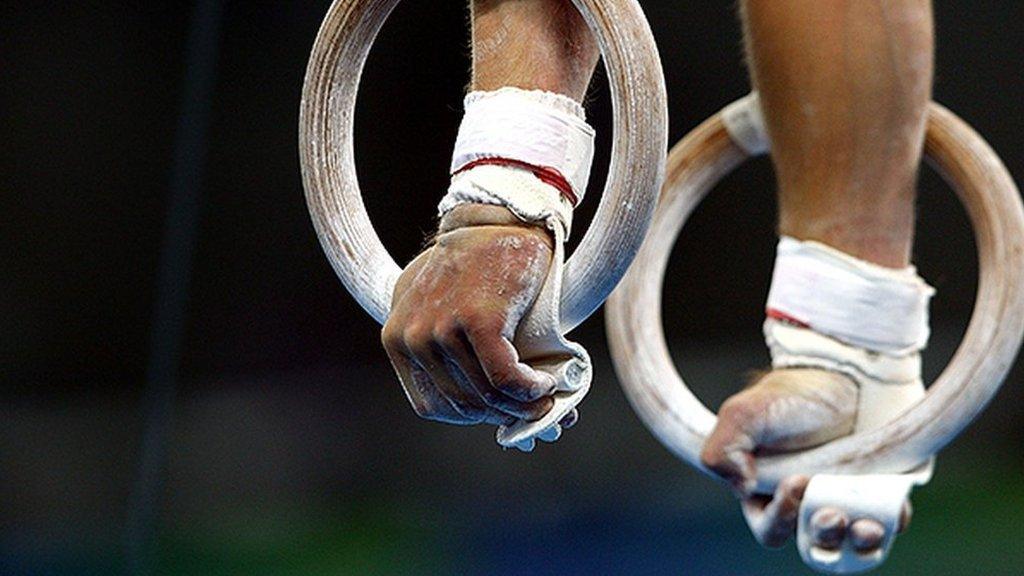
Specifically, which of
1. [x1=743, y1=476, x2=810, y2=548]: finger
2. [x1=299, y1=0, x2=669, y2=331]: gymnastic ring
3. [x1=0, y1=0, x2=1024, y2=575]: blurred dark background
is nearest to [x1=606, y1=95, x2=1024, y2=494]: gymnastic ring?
[x1=743, y1=476, x2=810, y2=548]: finger

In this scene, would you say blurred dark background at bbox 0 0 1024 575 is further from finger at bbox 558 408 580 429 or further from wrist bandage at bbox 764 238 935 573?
finger at bbox 558 408 580 429

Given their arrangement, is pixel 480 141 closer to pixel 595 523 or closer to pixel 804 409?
pixel 804 409

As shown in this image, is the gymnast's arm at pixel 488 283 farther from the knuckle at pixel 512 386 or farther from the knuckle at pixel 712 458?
the knuckle at pixel 712 458

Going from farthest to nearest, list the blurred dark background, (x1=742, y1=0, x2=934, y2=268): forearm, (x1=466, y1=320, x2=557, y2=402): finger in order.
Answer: the blurred dark background < (x1=742, y1=0, x2=934, y2=268): forearm < (x1=466, y1=320, x2=557, y2=402): finger

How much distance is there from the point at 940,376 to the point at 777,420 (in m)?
0.20

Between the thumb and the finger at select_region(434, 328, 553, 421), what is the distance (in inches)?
20.1

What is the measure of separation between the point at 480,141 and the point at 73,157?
70.7 inches

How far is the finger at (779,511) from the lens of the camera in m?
1.38

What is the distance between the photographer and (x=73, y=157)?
2564 millimetres

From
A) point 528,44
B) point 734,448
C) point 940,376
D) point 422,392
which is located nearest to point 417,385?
point 422,392

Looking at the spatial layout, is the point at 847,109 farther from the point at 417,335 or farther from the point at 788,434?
the point at 417,335

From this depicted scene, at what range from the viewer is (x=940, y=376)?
1.47 m

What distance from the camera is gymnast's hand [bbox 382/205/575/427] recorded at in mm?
868

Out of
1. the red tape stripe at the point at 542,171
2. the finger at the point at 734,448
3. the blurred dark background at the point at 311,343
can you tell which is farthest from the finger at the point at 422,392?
the blurred dark background at the point at 311,343
